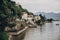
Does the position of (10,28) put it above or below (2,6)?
below

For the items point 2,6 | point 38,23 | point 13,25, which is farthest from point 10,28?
point 38,23

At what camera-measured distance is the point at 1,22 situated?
9828 millimetres

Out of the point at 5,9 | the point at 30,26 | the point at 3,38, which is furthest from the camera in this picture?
the point at 30,26

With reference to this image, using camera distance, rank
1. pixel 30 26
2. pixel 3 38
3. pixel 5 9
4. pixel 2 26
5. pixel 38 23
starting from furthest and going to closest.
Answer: pixel 38 23 < pixel 30 26 < pixel 5 9 < pixel 2 26 < pixel 3 38

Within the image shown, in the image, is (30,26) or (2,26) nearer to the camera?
(2,26)

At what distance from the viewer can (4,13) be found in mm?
10133

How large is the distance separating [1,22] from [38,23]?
11.3 m

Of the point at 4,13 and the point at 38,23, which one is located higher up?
the point at 4,13

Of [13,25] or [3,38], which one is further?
[13,25]

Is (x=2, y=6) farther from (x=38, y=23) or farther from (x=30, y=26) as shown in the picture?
(x=38, y=23)

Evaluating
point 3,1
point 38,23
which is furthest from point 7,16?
point 38,23

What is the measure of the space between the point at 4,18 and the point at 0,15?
0.59 ft

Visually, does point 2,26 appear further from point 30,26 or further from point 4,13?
point 30,26

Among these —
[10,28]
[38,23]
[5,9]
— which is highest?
[5,9]
